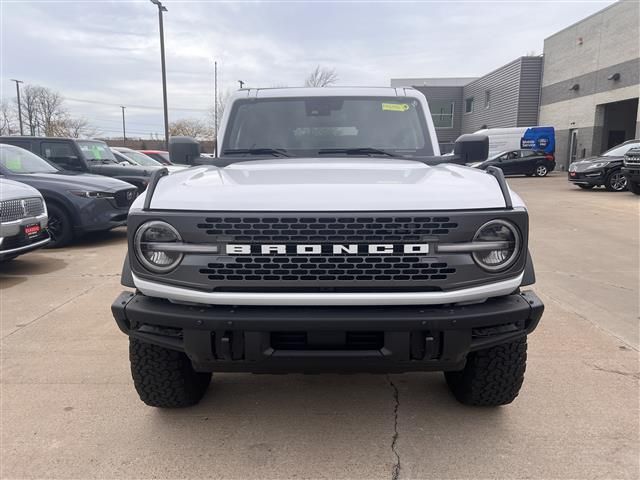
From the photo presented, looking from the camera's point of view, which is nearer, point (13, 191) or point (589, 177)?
point (13, 191)

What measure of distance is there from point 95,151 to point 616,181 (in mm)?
15404

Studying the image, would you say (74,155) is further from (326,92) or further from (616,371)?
(616,371)

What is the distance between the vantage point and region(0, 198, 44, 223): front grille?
543cm

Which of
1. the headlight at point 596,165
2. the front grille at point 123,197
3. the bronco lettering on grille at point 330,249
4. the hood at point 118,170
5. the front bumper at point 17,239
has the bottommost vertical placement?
the front bumper at point 17,239

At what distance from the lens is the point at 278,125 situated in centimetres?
367

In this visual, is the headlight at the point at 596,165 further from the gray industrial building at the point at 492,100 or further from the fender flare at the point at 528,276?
the fender flare at the point at 528,276

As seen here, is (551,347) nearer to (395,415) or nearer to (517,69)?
(395,415)

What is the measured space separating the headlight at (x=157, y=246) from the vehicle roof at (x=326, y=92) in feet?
6.55

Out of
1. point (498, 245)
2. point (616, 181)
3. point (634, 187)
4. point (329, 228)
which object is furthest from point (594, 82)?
point (329, 228)

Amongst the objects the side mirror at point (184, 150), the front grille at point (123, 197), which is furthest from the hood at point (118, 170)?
the side mirror at point (184, 150)

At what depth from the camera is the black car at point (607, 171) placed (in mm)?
15414

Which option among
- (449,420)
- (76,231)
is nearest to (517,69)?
(76,231)

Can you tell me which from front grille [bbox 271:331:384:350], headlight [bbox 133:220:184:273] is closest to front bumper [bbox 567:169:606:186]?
front grille [bbox 271:331:384:350]

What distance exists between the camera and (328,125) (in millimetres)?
3639
